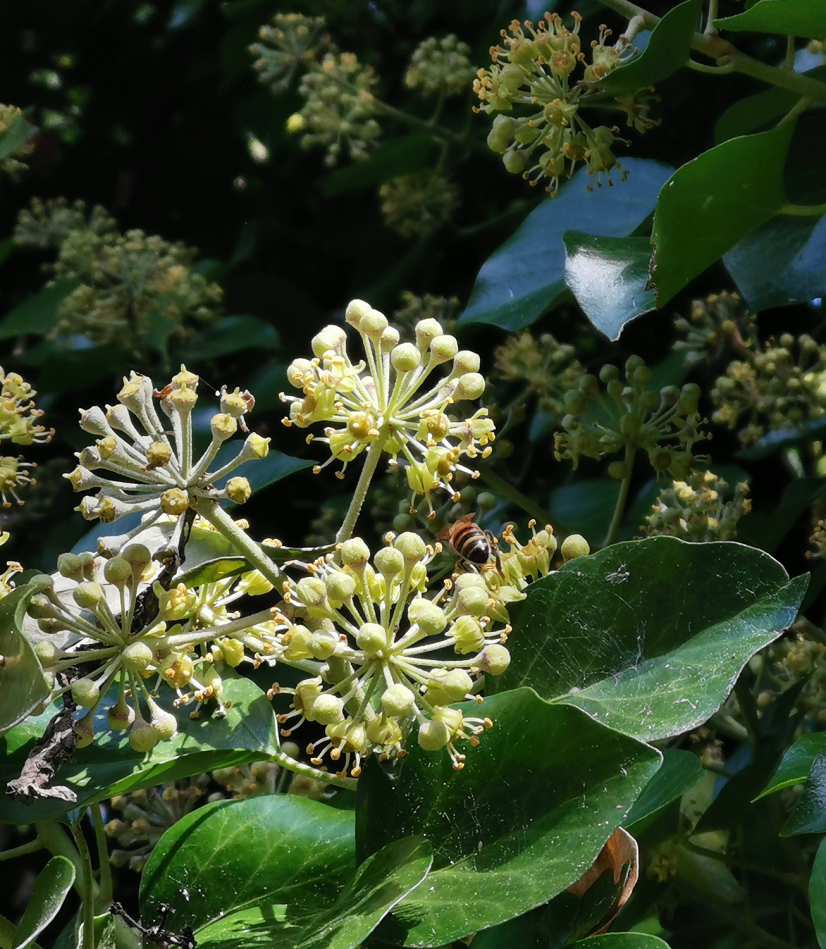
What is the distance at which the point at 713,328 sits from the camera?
8.48 ft

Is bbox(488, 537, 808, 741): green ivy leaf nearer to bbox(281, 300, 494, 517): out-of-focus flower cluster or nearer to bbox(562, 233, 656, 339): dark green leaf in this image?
bbox(281, 300, 494, 517): out-of-focus flower cluster

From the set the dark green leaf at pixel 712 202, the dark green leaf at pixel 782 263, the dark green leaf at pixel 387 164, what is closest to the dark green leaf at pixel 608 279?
the dark green leaf at pixel 712 202

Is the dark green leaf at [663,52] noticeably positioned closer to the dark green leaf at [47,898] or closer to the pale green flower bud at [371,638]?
the pale green flower bud at [371,638]

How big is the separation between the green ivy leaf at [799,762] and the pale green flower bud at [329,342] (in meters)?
0.73

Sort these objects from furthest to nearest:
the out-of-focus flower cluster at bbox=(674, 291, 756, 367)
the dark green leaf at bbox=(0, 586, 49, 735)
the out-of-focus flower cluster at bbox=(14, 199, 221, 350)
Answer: the out-of-focus flower cluster at bbox=(14, 199, 221, 350)
the out-of-focus flower cluster at bbox=(674, 291, 756, 367)
the dark green leaf at bbox=(0, 586, 49, 735)

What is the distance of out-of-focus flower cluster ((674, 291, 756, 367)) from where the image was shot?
100 inches

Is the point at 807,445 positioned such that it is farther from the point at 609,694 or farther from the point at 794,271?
the point at 609,694

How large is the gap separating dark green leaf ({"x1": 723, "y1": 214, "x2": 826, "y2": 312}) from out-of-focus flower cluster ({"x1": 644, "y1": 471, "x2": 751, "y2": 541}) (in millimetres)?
334

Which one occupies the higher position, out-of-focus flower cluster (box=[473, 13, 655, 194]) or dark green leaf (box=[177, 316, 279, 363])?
out-of-focus flower cluster (box=[473, 13, 655, 194])

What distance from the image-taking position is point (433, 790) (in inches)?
50.0

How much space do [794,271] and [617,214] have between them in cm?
41

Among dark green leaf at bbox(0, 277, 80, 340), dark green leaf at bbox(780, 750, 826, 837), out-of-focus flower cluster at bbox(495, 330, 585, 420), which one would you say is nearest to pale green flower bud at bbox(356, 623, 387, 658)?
dark green leaf at bbox(780, 750, 826, 837)

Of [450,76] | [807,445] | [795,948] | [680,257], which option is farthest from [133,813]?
[450,76]

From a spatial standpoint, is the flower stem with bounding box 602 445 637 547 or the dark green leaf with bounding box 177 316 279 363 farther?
the dark green leaf with bounding box 177 316 279 363
